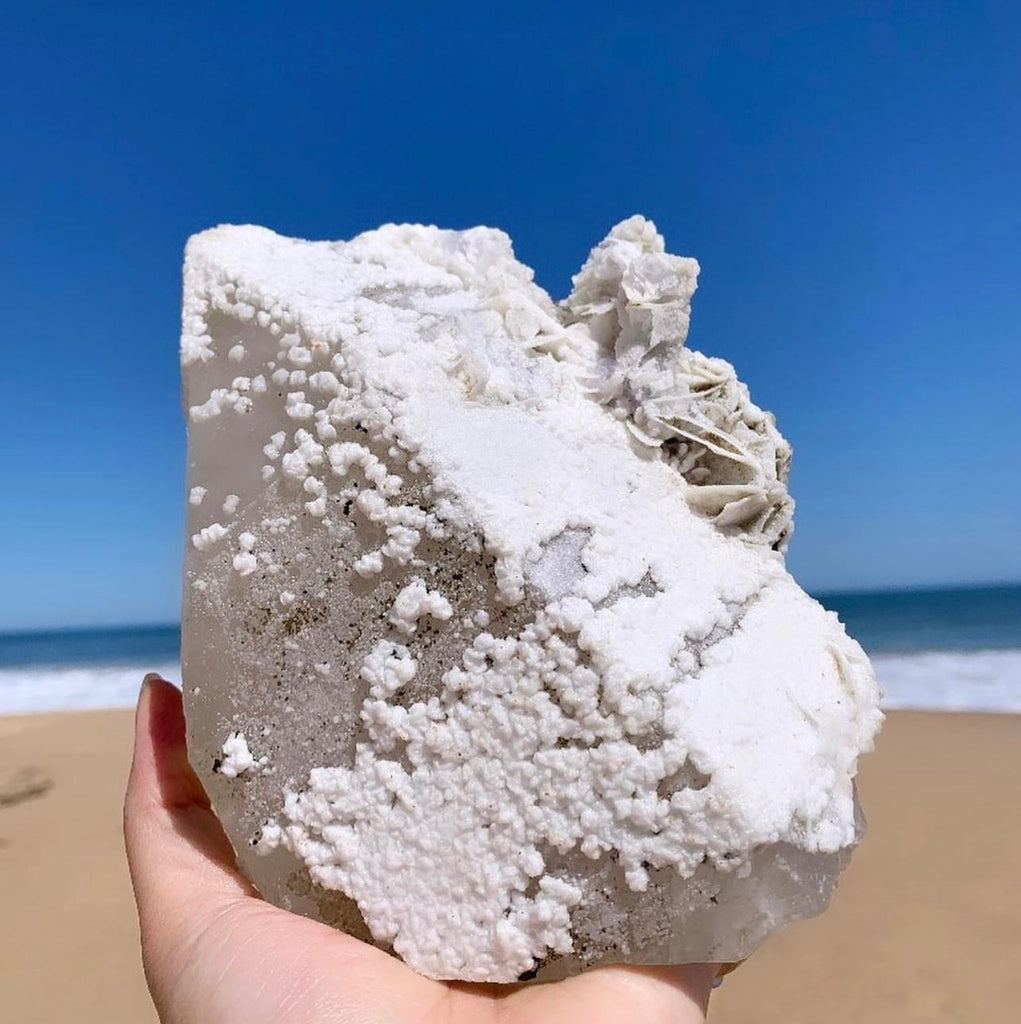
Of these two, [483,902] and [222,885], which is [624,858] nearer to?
[483,902]

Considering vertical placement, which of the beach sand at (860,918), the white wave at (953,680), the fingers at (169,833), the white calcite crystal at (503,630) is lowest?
the white wave at (953,680)

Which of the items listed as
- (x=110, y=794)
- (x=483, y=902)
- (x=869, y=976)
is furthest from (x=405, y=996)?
(x=110, y=794)

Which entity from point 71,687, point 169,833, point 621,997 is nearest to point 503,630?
point 621,997

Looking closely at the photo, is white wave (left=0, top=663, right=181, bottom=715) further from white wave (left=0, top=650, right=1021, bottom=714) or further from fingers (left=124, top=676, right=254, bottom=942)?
fingers (left=124, top=676, right=254, bottom=942)

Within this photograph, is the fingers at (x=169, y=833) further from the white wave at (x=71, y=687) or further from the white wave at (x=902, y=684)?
the white wave at (x=71, y=687)

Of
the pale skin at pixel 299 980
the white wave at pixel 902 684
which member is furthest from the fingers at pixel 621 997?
the white wave at pixel 902 684
